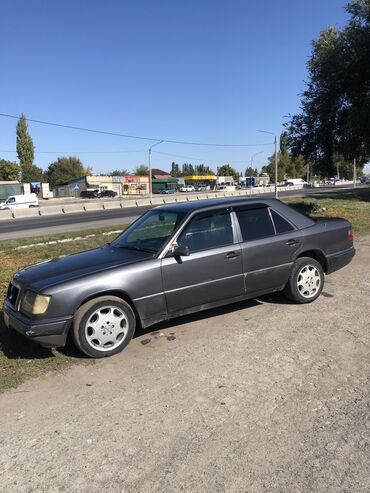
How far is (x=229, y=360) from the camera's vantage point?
4.33 metres

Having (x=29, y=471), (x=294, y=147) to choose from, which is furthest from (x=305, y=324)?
(x=294, y=147)

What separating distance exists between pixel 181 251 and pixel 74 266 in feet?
3.67

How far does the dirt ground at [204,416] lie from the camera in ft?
8.96

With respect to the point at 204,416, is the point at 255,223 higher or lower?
higher

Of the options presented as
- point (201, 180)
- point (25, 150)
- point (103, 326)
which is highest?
point (25, 150)

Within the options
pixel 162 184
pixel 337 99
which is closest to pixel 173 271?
pixel 337 99

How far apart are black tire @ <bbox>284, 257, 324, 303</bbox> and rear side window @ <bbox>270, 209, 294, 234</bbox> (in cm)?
42

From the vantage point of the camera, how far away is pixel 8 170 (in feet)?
279

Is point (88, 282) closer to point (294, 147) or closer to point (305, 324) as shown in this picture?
point (305, 324)

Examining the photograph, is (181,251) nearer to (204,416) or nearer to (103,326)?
(103,326)

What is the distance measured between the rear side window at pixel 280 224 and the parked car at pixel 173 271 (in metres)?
0.02

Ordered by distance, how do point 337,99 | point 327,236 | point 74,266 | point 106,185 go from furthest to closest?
point 106,185
point 337,99
point 327,236
point 74,266

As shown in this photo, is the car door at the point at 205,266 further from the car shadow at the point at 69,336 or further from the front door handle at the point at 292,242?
the front door handle at the point at 292,242

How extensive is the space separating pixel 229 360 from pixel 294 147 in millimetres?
22101
